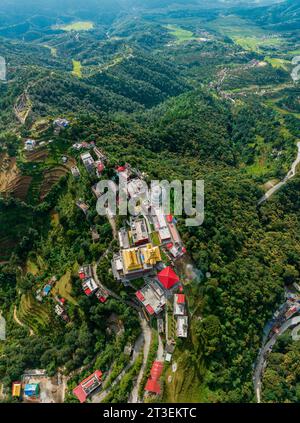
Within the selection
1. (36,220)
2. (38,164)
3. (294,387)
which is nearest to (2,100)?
(38,164)

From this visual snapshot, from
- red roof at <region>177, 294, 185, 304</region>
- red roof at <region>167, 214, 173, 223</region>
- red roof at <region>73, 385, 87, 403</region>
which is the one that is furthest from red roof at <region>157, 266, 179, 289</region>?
red roof at <region>73, 385, 87, 403</region>

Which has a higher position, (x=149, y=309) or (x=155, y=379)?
(x=149, y=309)

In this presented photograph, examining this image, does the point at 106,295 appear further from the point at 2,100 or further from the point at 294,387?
the point at 2,100

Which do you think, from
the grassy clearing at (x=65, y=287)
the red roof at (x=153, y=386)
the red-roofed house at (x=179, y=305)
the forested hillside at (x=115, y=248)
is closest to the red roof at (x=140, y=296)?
the forested hillside at (x=115, y=248)

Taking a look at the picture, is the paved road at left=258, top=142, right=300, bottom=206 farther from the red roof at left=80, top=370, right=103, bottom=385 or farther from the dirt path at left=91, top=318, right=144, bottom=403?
the red roof at left=80, top=370, right=103, bottom=385

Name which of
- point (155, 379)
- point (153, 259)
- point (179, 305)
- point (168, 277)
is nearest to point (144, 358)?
point (155, 379)

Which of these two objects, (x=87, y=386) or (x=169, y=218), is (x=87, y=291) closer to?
(x=87, y=386)
